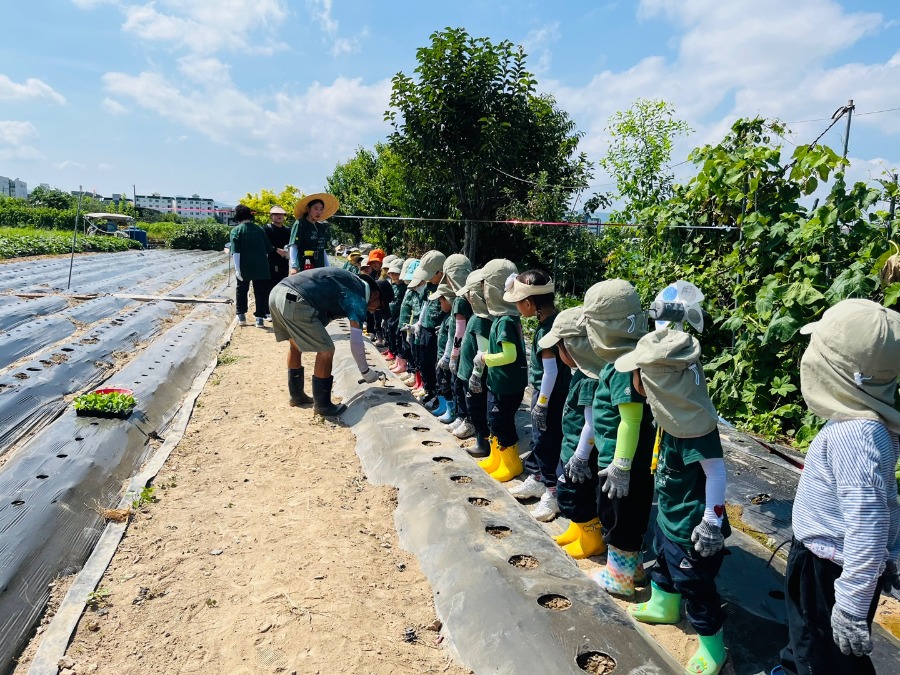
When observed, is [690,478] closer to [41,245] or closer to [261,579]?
[261,579]

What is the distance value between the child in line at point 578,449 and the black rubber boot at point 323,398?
290 centimetres

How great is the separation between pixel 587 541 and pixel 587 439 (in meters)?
0.71

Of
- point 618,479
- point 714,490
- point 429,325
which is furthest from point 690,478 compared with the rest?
point 429,325

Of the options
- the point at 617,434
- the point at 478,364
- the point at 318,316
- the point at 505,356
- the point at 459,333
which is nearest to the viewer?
the point at 617,434

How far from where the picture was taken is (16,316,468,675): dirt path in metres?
2.60

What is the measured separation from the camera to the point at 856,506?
1.89 meters

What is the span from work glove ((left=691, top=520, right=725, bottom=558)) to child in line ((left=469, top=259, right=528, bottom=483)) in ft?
6.84

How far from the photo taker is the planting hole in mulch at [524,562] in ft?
9.87

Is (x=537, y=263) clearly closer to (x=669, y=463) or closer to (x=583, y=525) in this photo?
(x=583, y=525)

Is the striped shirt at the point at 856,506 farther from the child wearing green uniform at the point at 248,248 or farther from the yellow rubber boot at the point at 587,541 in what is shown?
the child wearing green uniform at the point at 248,248

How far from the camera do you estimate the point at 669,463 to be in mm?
2586

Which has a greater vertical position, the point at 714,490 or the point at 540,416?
the point at 714,490

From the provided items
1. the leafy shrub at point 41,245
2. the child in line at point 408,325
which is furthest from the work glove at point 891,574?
the leafy shrub at point 41,245

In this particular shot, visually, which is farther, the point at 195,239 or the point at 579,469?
the point at 195,239
